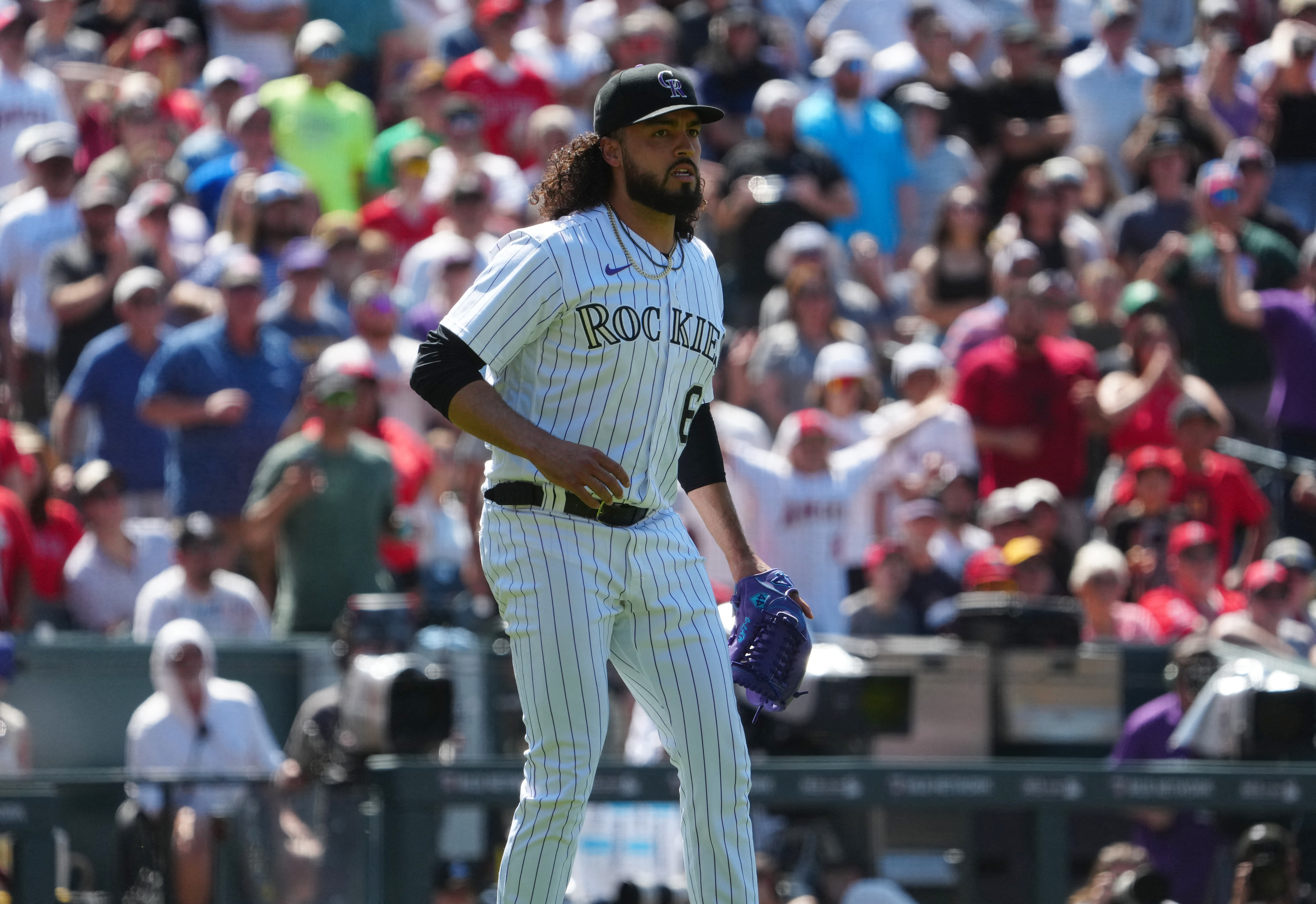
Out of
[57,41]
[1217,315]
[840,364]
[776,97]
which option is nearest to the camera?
[840,364]

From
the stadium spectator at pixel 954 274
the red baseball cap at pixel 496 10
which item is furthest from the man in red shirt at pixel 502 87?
the stadium spectator at pixel 954 274

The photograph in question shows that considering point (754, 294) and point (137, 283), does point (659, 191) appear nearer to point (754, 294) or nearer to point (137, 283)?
point (137, 283)

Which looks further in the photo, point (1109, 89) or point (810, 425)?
point (1109, 89)

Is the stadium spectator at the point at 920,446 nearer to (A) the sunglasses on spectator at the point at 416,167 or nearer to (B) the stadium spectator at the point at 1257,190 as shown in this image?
(B) the stadium spectator at the point at 1257,190

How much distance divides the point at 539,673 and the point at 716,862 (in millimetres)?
534

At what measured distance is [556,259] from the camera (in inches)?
168

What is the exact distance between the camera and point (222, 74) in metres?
12.2

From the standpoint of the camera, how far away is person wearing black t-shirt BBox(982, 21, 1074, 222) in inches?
516

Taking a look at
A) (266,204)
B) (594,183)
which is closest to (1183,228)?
(266,204)

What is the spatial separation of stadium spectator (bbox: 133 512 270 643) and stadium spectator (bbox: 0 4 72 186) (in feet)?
13.2

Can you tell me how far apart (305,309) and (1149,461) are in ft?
13.4

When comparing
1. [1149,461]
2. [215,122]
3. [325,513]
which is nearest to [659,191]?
[325,513]

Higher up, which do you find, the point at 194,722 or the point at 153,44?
the point at 153,44

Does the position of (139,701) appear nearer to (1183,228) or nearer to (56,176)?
(56,176)
